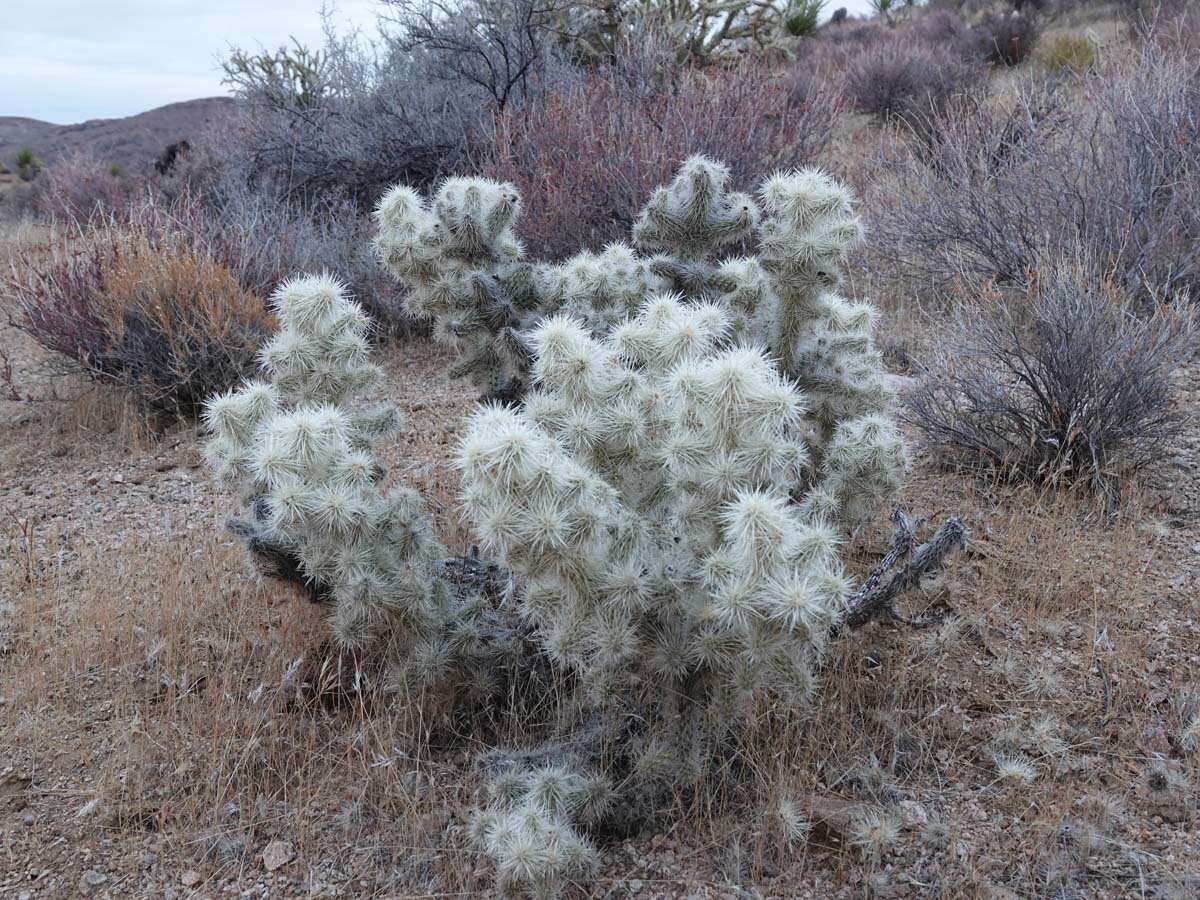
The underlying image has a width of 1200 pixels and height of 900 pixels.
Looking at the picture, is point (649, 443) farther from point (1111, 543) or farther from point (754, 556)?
point (1111, 543)

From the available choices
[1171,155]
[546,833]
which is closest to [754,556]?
[546,833]

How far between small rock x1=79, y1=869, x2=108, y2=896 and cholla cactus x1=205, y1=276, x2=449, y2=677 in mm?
828

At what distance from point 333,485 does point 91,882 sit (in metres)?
1.18

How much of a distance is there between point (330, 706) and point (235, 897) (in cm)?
72

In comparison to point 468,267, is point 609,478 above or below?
below

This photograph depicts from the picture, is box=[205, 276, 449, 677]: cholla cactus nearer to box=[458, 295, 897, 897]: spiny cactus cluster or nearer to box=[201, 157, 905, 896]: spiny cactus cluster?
box=[201, 157, 905, 896]: spiny cactus cluster

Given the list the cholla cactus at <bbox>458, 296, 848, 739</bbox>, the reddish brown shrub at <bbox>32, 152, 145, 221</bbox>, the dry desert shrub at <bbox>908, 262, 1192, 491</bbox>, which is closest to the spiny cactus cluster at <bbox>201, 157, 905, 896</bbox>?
the cholla cactus at <bbox>458, 296, 848, 739</bbox>

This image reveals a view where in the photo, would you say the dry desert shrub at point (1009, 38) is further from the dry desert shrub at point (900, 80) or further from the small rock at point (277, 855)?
the small rock at point (277, 855)

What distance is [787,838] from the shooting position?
2.41 metres

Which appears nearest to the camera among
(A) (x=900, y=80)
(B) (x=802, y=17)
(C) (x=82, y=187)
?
(A) (x=900, y=80)

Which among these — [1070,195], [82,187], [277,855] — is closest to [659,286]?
[277,855]

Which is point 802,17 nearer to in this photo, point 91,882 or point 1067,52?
point 1067,52

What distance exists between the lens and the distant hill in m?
17.1

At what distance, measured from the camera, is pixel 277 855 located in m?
2.51
